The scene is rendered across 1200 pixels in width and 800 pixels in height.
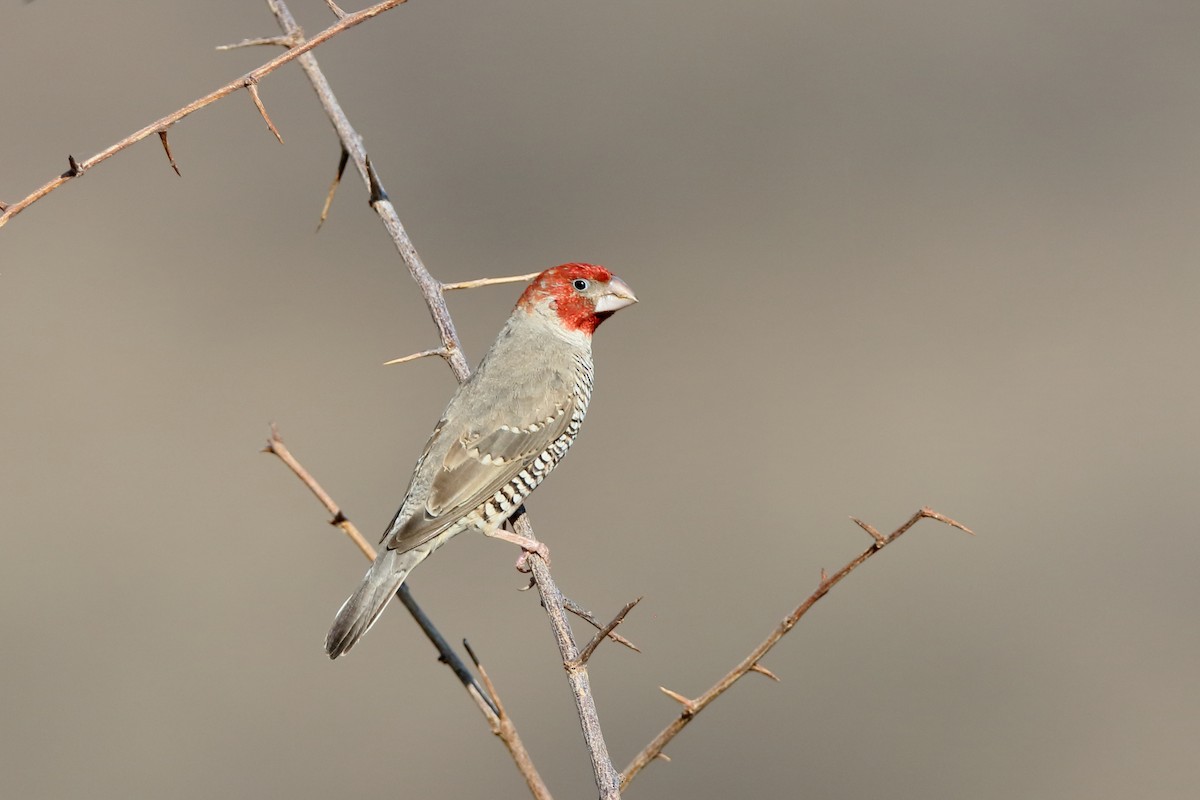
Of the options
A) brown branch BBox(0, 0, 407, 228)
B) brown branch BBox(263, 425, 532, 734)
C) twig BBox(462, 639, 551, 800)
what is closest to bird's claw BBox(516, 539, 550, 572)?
brown branch BBox(263, 425, 532, 734)

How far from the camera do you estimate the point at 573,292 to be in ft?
17.6

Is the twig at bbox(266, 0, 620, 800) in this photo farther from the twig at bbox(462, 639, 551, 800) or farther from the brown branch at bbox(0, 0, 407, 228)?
the brown branch at bbox(0, 0, 407, 228)

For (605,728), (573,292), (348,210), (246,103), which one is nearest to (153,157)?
(246,103)

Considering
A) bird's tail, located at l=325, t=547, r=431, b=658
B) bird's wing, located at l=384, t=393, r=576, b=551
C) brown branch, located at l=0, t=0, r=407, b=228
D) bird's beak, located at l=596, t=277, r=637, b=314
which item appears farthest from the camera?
bird's beak, located at l=596, t=277, r=637, b=314

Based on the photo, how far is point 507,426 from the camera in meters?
5.04

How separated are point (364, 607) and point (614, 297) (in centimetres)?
183

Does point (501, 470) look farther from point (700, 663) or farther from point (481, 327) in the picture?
point (481, 327)

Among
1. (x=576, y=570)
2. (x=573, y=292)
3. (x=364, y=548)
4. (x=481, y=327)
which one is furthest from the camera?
(x=481, y=327)

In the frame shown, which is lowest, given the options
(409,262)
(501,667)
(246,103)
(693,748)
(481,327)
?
(693,748)

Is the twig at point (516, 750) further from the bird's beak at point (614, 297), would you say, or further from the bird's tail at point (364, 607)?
the bird's beak at point (614, 297)

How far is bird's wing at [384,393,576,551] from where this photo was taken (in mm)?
4730

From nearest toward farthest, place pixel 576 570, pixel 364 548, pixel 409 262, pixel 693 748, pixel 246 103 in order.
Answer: pixel 364 548, pixel 409 262, pixel 693 748, pixel 576 570, pixel 246 103

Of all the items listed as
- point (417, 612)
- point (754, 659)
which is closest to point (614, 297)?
point (417, 612)

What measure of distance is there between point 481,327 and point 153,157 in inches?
237
